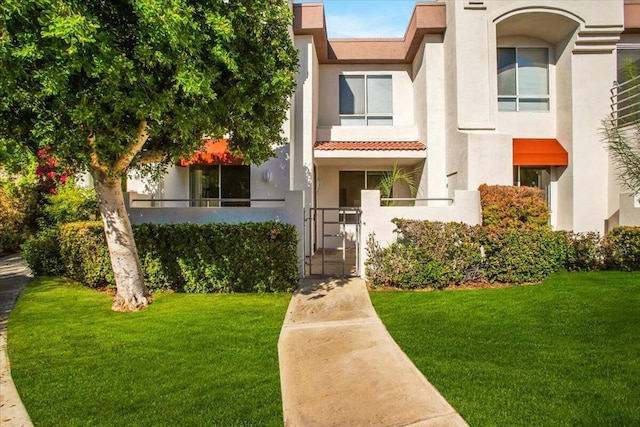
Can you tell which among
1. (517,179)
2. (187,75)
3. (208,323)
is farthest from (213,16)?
(517,179)

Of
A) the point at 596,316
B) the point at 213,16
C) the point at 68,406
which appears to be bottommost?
the point at 68,406

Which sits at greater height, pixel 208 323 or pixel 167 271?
pixel 167 271

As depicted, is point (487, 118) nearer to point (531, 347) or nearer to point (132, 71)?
point (531, 347)

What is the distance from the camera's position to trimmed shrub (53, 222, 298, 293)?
9.66 metres

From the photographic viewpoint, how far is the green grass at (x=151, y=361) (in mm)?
4402

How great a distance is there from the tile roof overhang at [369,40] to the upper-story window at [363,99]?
806mm

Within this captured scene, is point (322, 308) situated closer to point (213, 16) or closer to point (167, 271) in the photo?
point (167, 271)

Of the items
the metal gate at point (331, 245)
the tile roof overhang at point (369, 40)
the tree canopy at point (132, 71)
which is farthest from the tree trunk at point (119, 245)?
the tile roof overhang at point (369, 40)

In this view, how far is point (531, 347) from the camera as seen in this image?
579 centimetres

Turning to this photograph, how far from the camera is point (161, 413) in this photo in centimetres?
435

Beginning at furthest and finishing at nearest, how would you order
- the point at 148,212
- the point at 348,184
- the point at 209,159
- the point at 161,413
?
the point at 348,184
the point at 209,159
the point at 148,212
the point at 161,413

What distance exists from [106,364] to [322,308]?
169 inches

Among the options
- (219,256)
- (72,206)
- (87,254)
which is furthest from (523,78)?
(72,206)

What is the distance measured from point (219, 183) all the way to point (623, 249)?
526 inches
